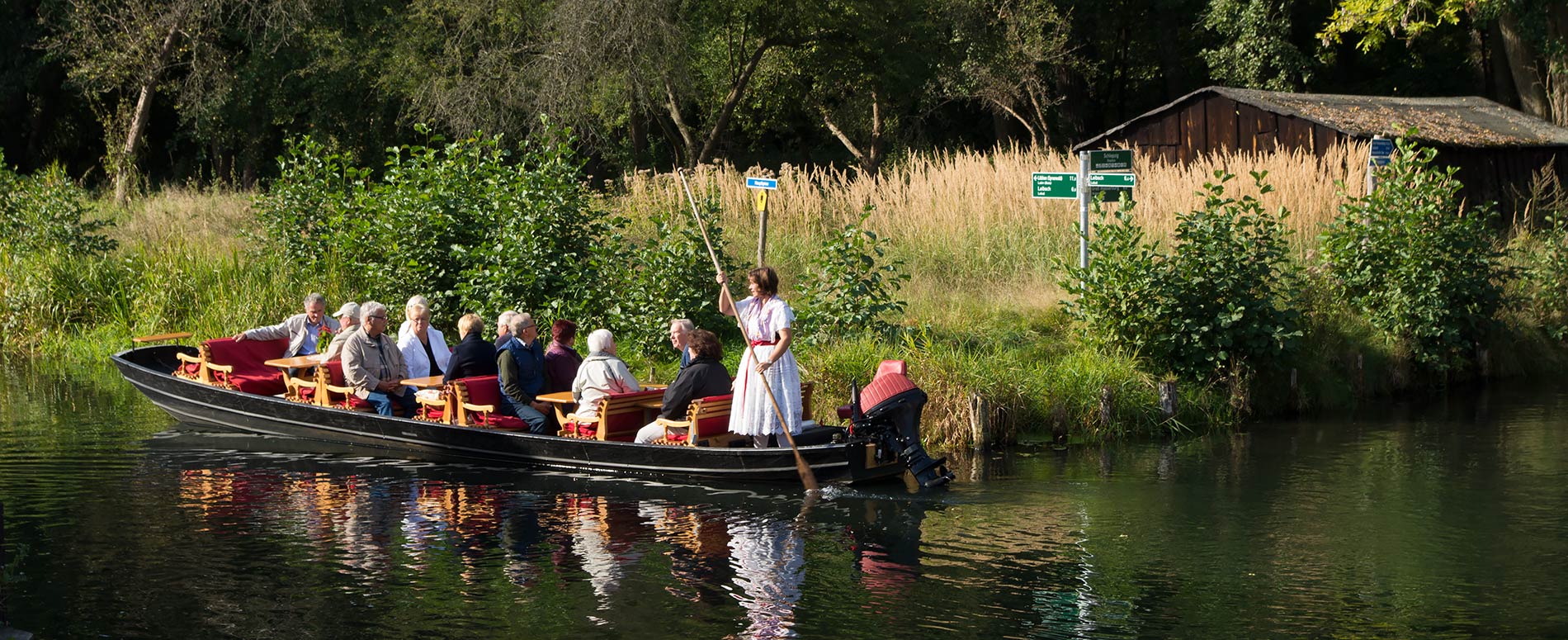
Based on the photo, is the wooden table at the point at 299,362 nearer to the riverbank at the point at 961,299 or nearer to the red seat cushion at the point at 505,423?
the red seat cushion at the point at 505,423

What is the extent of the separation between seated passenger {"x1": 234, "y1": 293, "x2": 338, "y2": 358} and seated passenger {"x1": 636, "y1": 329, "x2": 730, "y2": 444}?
4.68 m

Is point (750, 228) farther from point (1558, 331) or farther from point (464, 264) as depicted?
point (1558, 331)

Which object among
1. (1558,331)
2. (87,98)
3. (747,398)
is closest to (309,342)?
(747,398)

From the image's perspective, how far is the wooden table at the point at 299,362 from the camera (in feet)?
45.9

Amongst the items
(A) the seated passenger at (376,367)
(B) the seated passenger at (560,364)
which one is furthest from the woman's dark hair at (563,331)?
(A) the seated passenger at (376,367)

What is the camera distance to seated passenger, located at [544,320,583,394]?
512 inches

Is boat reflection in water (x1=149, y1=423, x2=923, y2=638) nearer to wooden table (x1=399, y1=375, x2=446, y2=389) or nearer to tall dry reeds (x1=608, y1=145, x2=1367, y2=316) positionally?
wooden table (x1=399, y1=375, x2=446, y2=389)

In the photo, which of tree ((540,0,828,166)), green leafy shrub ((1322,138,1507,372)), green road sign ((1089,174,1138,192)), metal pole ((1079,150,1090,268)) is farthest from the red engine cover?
tree ((540,0,828,166))

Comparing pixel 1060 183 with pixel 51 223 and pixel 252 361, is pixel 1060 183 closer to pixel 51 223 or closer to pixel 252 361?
pixel 252 361

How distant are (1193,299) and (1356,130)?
969 cm

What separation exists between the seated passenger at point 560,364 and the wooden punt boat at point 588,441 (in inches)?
28.9

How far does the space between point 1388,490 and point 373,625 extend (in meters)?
7.59

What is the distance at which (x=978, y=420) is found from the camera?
44.1 ft

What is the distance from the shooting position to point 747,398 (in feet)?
37.7
